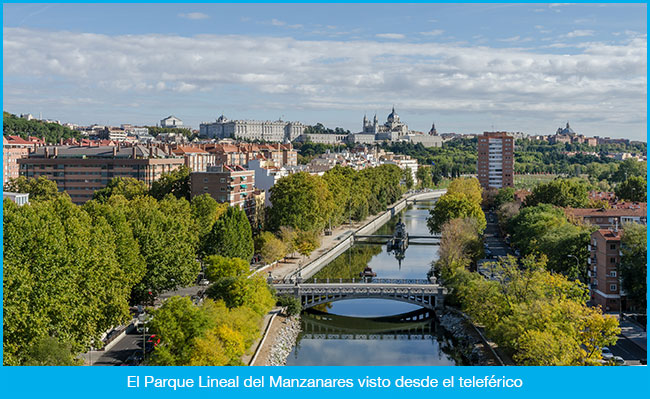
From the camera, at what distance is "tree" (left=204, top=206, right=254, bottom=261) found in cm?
2264

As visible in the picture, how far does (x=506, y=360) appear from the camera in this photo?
49.9 ft

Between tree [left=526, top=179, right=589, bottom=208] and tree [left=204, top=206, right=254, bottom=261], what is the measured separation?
18.4m

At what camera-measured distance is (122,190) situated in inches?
1268

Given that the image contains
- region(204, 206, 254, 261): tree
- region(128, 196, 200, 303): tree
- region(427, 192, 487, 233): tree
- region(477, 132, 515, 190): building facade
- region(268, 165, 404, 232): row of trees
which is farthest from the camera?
region(477, 132, 515, 190): building facade

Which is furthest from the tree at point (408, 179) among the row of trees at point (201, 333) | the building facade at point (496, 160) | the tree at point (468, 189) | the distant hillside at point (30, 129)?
the row of trees at point (201, 333)

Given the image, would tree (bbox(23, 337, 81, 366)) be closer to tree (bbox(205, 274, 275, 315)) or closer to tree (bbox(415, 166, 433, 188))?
tree (bbox(205, 274, 275, 315))

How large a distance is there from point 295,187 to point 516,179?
41.5 metres

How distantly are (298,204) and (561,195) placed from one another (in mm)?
14285

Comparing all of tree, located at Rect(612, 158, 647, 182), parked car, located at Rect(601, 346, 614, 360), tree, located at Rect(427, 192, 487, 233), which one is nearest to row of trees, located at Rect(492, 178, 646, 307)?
tree, located at Rect(427, 192, 487, 233)

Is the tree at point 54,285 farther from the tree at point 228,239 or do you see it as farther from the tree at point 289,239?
the tree at point 289,239

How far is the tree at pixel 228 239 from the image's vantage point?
22.6m

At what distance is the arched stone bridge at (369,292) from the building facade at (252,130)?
281 ft

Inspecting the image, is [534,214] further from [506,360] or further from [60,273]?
[60,273]

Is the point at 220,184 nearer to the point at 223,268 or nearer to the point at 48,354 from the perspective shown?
the point at 223,268
